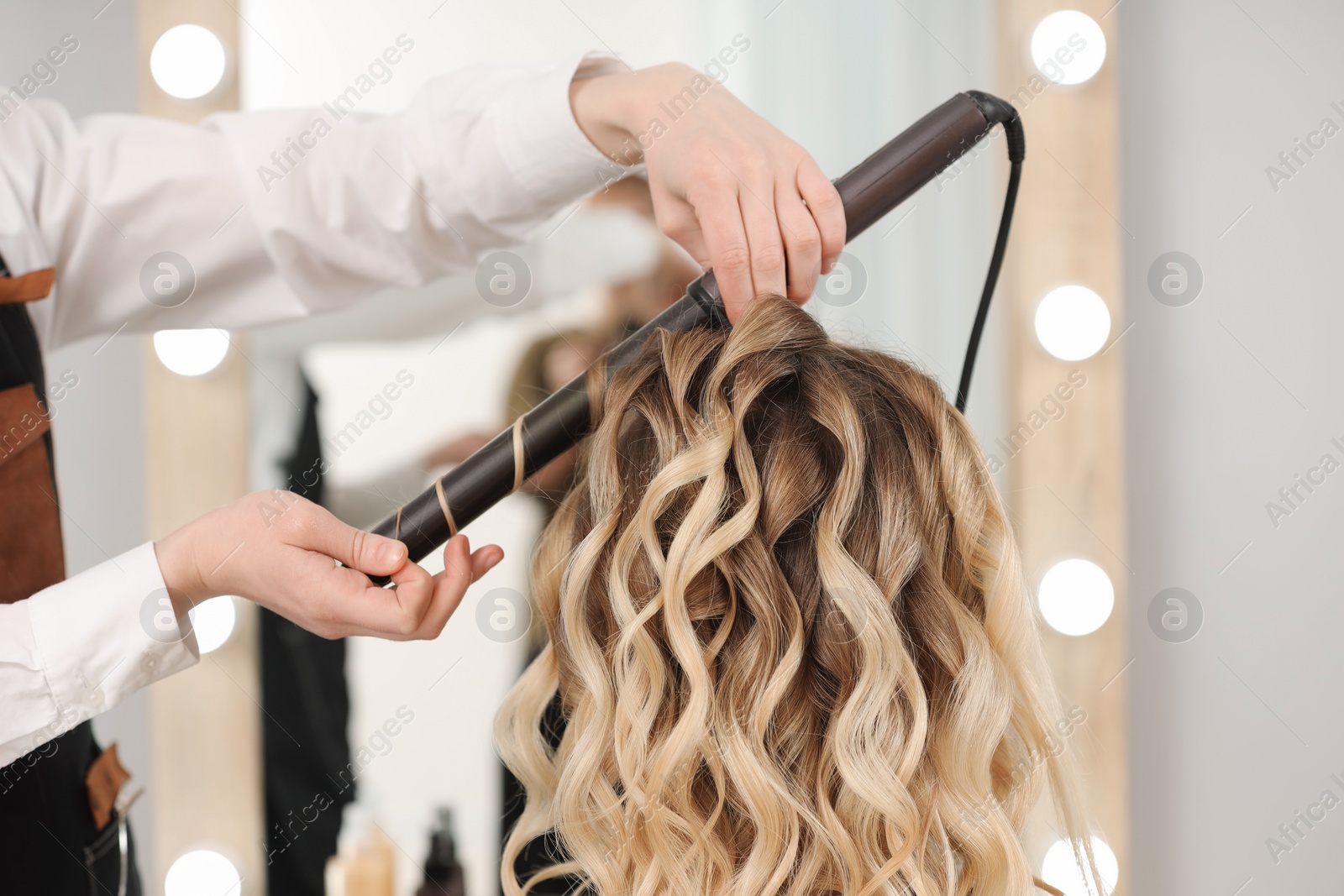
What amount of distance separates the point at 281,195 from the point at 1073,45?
0.79m

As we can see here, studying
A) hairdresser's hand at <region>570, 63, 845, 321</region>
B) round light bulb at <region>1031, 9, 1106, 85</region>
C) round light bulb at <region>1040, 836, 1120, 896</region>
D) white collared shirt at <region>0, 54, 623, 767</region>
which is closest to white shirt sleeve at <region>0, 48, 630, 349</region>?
white collared shirt at <region>0, 54, 623, 767</region>

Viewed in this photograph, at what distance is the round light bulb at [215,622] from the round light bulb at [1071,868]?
0.93 metres

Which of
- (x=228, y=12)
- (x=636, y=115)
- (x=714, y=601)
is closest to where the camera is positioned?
(x=714, y=601)

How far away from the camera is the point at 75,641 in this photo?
0.48 meters

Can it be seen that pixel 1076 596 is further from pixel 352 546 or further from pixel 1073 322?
pixel 352 546

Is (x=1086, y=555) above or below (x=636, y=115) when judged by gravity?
below

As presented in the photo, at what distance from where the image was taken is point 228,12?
0.85 m

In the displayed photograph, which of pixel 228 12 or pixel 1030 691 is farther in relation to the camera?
pixel 228 12

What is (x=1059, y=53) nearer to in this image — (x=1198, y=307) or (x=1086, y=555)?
(x=1198, y=307)

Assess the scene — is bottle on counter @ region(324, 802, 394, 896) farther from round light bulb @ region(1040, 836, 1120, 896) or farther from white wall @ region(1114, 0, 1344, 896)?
white wall @ region(1114, 0, 1344, 896)

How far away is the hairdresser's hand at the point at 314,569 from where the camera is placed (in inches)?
17.3

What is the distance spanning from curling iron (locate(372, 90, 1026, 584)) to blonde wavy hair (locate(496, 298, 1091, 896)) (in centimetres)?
2

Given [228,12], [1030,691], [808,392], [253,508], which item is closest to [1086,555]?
[1030,691]

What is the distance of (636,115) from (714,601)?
0.36 meters
